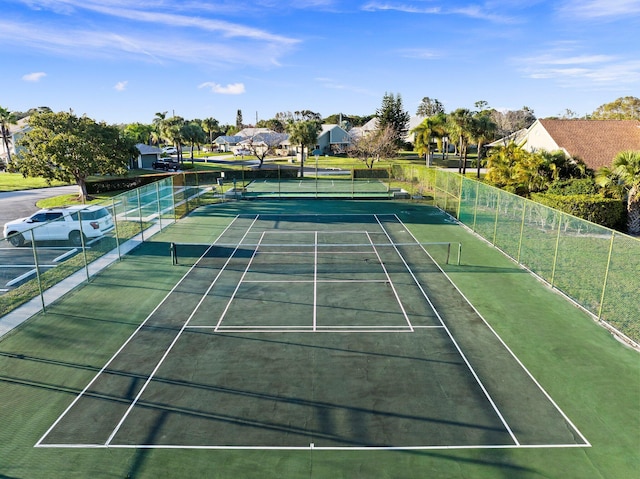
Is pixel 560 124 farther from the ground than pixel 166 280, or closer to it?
farther from the ground

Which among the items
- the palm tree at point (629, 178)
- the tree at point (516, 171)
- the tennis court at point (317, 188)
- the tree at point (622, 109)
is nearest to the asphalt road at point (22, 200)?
the tennis court at point (317, 188)

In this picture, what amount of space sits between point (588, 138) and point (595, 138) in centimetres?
62

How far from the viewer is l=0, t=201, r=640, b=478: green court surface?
8.01 meters

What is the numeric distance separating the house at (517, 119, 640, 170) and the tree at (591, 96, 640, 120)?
49785 millimetres

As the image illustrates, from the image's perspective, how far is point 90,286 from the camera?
16359mm

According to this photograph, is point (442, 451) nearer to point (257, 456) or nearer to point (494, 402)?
point (494, 402)

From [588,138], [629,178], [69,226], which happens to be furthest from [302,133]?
[629,178]

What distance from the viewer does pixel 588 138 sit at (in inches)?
1375

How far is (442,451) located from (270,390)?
152 inches

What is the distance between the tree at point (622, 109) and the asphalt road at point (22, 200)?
85.8m

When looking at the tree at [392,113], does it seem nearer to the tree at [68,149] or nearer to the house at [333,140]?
the house at [333,140]

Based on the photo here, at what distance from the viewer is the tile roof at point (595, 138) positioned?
32625 millimetres

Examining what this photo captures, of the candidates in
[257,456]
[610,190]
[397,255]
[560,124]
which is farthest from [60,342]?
[560,124]

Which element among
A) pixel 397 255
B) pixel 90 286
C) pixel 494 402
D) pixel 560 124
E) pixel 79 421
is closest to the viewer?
pixel 79 421
